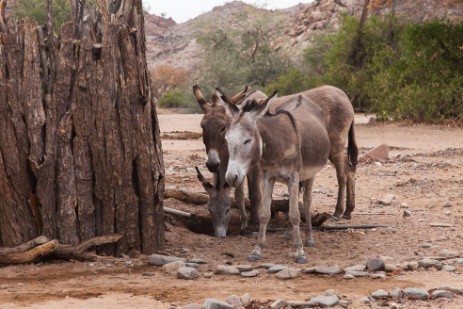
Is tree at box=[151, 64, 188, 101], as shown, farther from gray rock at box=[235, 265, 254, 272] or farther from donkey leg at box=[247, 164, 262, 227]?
gray rock at box=[235, 265, 254, 272]

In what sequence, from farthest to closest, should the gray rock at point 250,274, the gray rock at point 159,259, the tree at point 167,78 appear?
the tree at point 167,78
the gray rock at point 159,259
the gray rock at point 250,274

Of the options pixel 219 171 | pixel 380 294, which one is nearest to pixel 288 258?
pixel 219 171

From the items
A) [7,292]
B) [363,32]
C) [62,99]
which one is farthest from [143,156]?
[363,32]

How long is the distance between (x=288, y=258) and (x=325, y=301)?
189cm

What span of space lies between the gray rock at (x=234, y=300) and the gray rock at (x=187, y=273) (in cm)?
99

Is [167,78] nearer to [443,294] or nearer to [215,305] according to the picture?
[443,294]

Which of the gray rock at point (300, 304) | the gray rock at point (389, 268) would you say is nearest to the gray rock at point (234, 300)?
the gray rock at point (300, 304)

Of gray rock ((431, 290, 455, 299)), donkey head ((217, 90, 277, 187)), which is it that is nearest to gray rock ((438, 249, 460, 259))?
gray rock ((431, 290, 455, 299))

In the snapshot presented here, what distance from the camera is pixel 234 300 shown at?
18.6 feet

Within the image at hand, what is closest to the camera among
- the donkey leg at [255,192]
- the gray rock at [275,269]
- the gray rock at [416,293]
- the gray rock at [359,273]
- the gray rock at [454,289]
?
the gray rock at [416,293]

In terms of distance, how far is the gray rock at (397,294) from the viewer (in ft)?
19.3

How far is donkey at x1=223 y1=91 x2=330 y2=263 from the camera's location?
689 cm

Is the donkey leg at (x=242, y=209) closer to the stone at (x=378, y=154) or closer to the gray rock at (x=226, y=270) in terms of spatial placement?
the gray rock at (x=226, y=270)

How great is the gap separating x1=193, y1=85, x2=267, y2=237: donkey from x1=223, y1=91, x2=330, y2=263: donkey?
2.27ft
